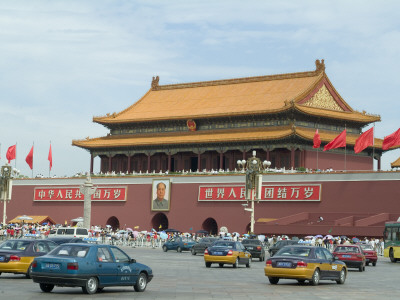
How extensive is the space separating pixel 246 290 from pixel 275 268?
95.7 inches

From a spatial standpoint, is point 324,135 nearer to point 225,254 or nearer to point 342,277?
point 225,254

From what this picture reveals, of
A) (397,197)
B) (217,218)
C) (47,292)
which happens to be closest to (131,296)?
(47,292)

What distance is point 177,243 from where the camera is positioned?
56.8 m

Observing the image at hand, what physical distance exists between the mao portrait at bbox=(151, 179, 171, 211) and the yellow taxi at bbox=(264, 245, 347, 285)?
47183mm

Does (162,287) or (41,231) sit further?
(41,231)

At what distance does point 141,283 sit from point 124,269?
95cm

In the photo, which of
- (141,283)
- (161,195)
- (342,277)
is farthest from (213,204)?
(141,283)

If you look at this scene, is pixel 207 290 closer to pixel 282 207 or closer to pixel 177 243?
pixel 177 243

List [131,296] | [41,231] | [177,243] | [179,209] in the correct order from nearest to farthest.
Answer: [131,296] < [177,243] < [41,231] < [179,209]

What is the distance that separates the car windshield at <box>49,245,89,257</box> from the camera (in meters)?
21.6

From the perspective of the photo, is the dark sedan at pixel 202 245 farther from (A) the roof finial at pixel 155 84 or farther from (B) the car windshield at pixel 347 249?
(A) the roof finial at pixel 155 84

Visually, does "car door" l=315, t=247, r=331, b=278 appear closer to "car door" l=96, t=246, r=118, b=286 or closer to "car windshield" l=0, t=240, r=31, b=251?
"car door" l=96, t=246, r=118, b=286

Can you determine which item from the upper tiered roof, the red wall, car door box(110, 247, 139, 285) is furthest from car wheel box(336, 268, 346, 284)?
the upper tiered roof

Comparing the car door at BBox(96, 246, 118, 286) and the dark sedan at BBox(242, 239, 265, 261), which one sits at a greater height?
the dark sedan at BBox(242, 239, 265, 261)
